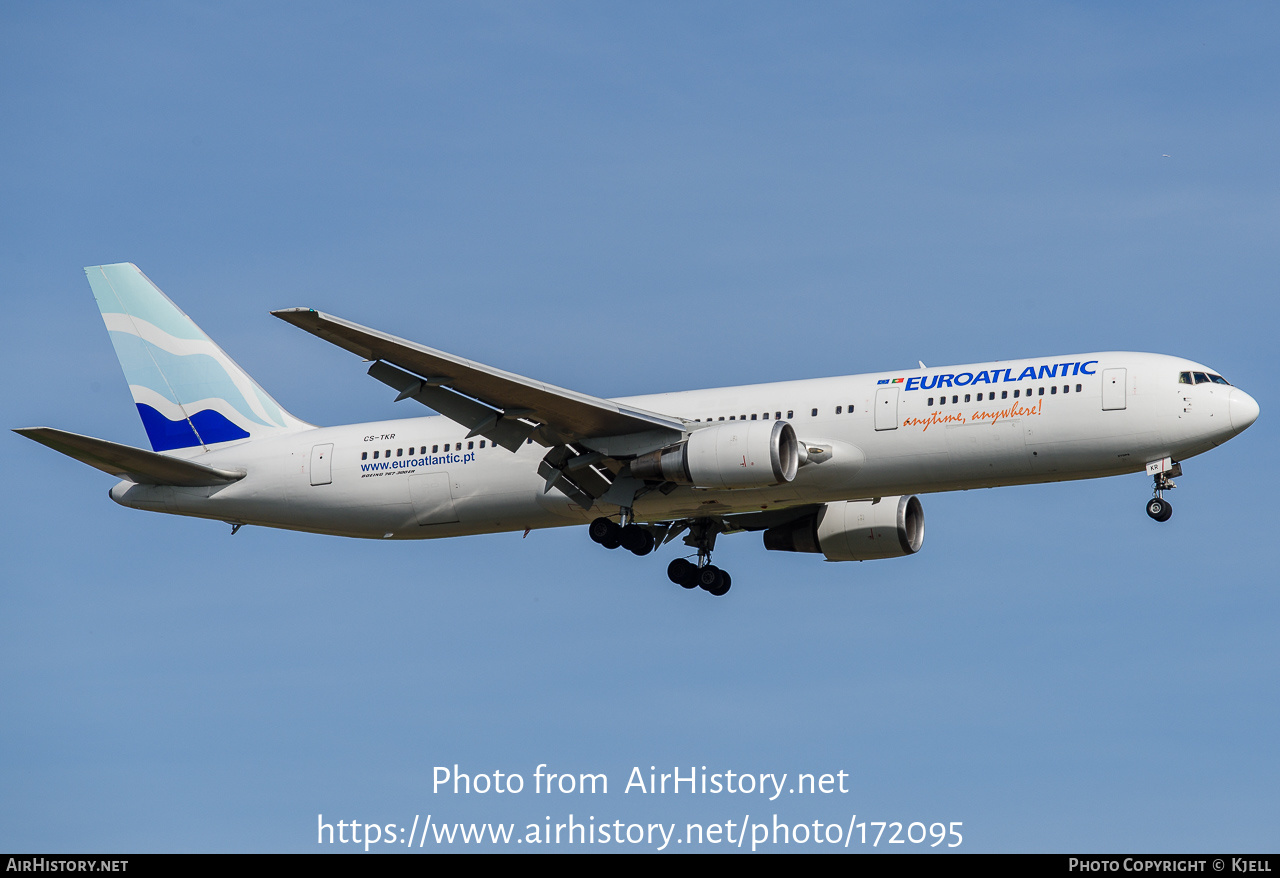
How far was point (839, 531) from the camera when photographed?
40.8 m

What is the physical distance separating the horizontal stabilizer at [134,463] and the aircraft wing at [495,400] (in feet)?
25.2

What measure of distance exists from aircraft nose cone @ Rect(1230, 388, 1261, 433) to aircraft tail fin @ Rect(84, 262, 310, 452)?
2366cm

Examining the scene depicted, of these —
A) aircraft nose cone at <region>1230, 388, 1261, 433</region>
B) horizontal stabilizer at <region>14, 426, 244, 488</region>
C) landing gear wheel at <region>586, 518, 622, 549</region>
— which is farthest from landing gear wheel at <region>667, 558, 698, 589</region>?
aircraft nose cone at <region>1230, 388, 1261, 433</region>

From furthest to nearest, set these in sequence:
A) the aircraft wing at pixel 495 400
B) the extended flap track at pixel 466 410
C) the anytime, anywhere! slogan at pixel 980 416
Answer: the extended flap track at pixel 466 410
the anytime, anywhere! slogan at pixel 980 416
the aircraft wing at pixel 495 400

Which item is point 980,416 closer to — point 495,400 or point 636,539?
point 636,539

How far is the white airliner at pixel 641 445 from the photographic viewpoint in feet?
110

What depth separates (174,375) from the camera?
42.7m

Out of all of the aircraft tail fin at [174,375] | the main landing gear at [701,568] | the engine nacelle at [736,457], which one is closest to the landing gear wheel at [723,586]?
the main landing gear at [701,568]

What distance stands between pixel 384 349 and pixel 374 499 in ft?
22.8

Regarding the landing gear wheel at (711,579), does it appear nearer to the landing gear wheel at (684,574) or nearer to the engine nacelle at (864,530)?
the landing gear wheel at (684,574)

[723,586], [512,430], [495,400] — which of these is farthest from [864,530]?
[495,400]

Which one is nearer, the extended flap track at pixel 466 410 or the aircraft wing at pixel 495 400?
the aircraft wing at pixel 495 400
